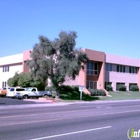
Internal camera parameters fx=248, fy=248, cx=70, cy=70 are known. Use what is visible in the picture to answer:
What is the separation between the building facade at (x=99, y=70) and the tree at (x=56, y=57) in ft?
27.4

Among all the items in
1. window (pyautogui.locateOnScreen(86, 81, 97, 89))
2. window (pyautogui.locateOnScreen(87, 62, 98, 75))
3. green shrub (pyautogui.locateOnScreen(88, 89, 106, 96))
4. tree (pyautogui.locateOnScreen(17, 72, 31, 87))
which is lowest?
green shrub (pyautogui.locateOnScreen(88, 89, 106, 96))

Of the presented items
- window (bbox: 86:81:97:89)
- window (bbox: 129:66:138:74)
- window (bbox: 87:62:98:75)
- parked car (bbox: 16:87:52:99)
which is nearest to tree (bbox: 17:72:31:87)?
parked car (bbox: 16:87:52:99)

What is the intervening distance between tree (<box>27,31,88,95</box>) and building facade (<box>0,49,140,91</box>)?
8.34 meters

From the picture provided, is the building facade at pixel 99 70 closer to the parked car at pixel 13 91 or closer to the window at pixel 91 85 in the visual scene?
the window at pixel 91 85

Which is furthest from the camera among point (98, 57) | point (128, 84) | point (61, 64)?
point (128, 84)

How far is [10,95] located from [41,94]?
4779 mm

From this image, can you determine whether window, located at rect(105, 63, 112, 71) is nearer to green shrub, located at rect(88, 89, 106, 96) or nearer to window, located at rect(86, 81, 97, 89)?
window, located at rect(86, 81, 97, 89)

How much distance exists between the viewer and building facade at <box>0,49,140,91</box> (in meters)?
47.5

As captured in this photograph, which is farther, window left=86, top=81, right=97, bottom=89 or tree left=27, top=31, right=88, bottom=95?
window left=86, top=81, right=97, bottom=89

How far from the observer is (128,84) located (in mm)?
57656

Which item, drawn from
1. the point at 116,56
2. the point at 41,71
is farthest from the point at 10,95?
the point at 116,56

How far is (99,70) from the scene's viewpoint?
49844 millimetres

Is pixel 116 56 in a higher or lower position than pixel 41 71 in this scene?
higher

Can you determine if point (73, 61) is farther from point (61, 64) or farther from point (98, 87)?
point (98, 87)
